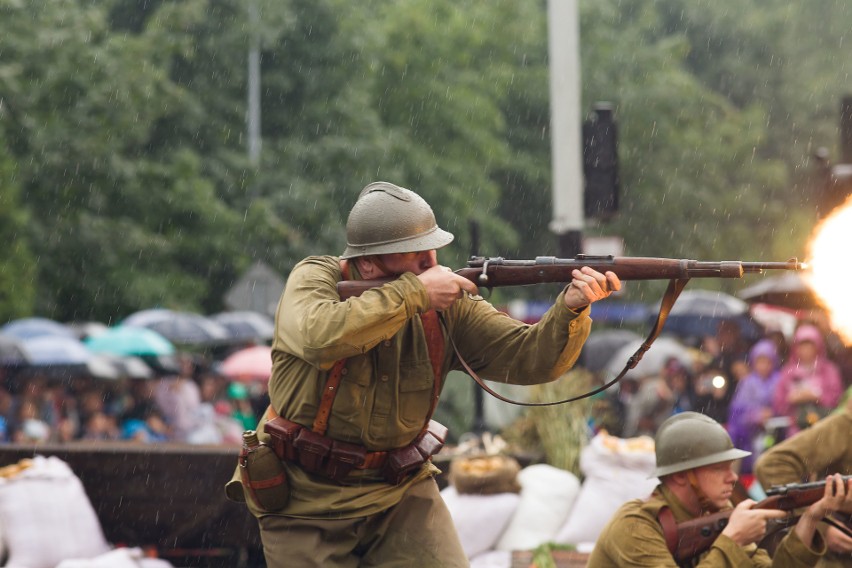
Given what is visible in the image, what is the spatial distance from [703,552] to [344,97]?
25.2 metres

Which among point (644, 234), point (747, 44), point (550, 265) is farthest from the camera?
point (747, 44)

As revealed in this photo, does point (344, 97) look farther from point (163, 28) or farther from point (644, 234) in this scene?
point (644, 234)

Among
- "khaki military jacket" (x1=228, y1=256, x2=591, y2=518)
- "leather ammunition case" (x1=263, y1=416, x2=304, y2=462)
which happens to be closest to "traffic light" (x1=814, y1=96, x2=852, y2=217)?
"khaki military jacket" (x1=228, y1=256, x2=591, y2=518)

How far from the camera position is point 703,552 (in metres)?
6.52

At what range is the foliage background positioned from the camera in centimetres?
2488

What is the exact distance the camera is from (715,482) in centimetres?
682

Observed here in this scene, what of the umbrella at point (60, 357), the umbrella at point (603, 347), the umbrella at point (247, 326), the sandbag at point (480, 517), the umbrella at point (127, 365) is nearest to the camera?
the sandbag at point (480, 517)

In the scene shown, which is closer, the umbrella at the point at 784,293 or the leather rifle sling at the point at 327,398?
the leather rifle sling at the point at 327,398

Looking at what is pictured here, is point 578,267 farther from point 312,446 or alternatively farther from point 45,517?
point 45,517

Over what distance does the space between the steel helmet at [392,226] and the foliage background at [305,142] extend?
17.1 m

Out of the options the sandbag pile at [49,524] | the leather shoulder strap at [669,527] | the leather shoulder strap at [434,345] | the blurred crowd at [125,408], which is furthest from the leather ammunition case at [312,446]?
the blurred crowd at [125,408]

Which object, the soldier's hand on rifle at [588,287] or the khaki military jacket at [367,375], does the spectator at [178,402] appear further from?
the soldier's hand on rifle at [588,287]

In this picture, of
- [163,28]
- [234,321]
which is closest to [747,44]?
[163,28]

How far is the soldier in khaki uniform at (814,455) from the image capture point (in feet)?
24.3
